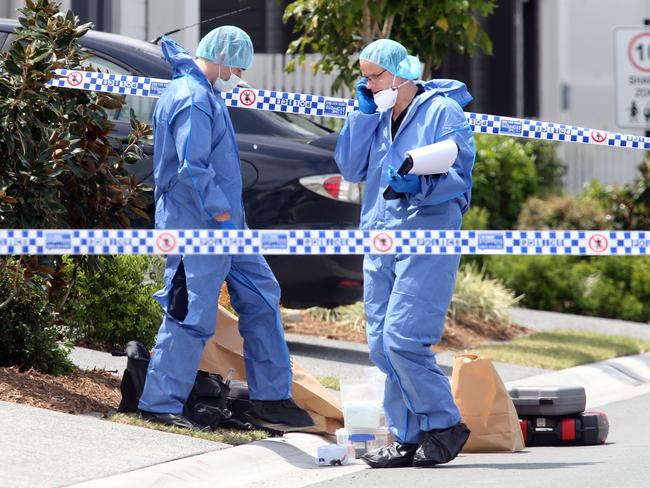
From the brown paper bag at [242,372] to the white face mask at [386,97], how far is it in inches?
59.9

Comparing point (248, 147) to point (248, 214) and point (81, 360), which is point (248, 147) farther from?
point (81, 360)

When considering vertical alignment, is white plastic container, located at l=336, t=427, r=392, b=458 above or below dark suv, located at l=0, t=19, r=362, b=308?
below

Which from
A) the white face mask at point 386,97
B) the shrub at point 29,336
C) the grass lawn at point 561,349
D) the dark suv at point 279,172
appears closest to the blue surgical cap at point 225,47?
the white face mask at point 386,97

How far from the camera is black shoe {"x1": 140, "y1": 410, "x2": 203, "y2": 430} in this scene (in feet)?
22.6

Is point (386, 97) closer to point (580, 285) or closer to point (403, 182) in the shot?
point (403, 182)

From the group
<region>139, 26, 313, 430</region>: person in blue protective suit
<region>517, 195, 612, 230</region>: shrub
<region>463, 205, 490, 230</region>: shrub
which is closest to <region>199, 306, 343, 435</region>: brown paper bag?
<region>139, 26, 313, 430</region>: person in blue protective suit

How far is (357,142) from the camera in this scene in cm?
683

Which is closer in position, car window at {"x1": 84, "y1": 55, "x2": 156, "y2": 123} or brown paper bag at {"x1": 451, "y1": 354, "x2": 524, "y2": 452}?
brown paper bag at {"x1": 451, "y1": 354, "x2": 524, "y2": 452}

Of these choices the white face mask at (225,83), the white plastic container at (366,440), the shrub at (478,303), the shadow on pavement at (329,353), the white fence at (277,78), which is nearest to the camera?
the white face mask at (225,83)

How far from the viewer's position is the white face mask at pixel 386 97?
6.70 metres

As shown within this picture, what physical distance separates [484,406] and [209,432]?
53.7 inches

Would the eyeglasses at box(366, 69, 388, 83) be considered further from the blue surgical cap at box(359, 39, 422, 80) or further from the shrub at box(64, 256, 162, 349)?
the shrub at box(64, 256, 162, 349)

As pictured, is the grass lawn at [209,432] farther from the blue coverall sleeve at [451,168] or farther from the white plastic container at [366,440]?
the blue coverall sleeve at [451,168]

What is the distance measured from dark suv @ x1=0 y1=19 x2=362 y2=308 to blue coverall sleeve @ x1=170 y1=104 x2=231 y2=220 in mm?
→ 2217
